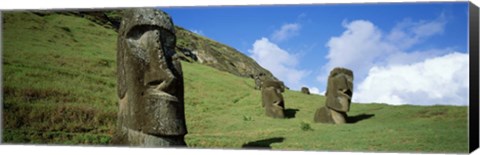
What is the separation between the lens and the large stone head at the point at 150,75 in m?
15.0

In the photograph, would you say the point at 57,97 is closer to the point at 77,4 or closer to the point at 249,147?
the point at 77,4

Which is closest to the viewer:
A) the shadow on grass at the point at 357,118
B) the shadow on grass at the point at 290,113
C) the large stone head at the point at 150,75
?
the large stone head at the point at 150,75

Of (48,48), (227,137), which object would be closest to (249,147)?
(227,137)

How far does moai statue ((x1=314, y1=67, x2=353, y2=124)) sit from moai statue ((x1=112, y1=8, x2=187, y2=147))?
9.69 meters

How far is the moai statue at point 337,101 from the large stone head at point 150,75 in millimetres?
9697

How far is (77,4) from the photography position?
742 inches

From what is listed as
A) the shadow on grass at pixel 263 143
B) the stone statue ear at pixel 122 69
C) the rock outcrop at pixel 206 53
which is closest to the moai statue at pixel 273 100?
the rock outcrop at pixel 206 53

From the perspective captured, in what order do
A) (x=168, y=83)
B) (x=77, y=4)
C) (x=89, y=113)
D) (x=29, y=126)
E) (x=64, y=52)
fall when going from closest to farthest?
(x=168, y=83)
(x=77, y=4)
(x=29, y=126)
(x=89, y=113)
(x=64, y=52)

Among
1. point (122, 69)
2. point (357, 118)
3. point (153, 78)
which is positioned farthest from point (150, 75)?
point (357, 118)

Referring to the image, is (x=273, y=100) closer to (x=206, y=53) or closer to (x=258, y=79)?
(x=258, y=79)

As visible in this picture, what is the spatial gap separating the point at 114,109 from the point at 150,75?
343 inches

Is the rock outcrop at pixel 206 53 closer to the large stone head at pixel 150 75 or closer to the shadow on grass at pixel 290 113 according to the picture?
the shadow on grass at pixel 290 113

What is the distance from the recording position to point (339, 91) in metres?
24.3

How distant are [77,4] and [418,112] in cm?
1001
